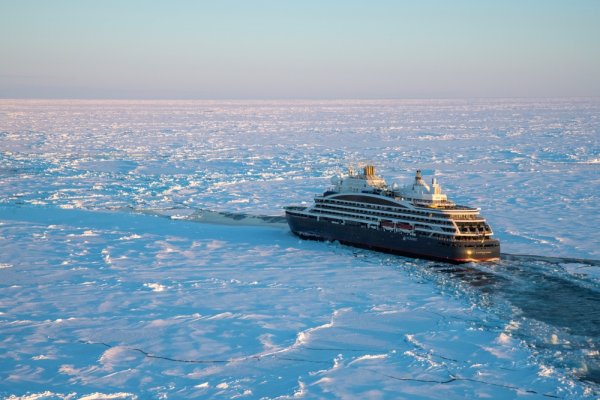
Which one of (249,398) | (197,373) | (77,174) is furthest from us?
(77,174)

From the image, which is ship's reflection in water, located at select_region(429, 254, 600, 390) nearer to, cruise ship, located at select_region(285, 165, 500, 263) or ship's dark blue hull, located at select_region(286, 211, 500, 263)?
ship's dark blue hull, located at select_region(286, 211, 500, 263)

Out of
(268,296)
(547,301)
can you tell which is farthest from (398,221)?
(268,296)

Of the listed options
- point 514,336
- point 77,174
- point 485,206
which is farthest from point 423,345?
point 77,174

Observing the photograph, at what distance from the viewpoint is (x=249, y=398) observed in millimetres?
12969

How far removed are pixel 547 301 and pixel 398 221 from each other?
7359 millimetres

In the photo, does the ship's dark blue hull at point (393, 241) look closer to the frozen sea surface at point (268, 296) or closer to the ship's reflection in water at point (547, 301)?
the ship's reflection in water at point (547, 301)

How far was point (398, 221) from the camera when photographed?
2575cm

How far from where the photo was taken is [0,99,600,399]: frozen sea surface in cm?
1397

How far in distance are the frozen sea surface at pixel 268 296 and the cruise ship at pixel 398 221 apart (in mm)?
654

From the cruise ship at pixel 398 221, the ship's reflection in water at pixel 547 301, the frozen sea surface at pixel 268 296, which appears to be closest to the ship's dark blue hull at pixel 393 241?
the cruise ship at pixel 398 221

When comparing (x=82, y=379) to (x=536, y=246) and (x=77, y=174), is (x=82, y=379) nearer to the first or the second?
(x=536, y=246)

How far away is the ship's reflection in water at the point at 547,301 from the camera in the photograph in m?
15.4

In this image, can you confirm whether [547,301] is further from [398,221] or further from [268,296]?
[398,221]

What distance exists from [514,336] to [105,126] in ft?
243
